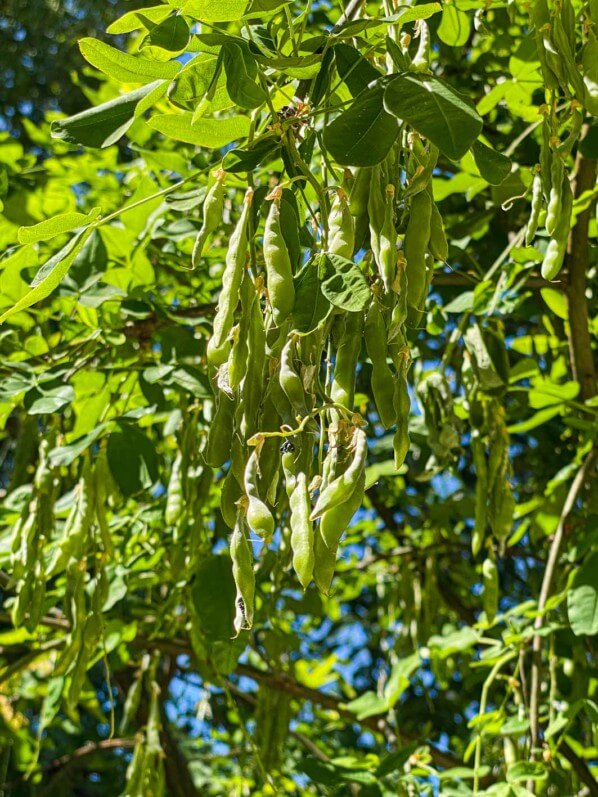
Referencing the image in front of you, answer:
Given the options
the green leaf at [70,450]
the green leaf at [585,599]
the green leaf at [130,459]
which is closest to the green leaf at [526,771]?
the green leaf at [585,599]

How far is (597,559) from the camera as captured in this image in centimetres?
174

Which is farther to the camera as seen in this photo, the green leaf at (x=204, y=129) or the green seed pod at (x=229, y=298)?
the green leaf at (x=204, y=129)

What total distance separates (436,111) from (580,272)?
3.25ft

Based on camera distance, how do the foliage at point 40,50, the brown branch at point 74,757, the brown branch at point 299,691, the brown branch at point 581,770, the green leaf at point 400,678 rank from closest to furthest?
the brown branch at point 581,770
the green leaf at point 400,678
the brown branch at point 299,691
the brown branch at point 74,757
the foliage at point 40,50

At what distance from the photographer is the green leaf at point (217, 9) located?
948mm

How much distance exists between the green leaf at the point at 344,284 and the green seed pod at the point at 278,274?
0.04m

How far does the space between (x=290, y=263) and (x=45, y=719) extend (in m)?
1.50

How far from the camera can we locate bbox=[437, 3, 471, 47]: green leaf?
1774 millimetres

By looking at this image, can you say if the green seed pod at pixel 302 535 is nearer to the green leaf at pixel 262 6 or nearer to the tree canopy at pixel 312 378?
the tree canopy at pixel 312 378

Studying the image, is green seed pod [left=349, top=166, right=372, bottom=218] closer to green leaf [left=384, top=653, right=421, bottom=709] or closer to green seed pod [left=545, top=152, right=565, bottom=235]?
green seed pod [left=545, top=152, right=565, bottom=235]

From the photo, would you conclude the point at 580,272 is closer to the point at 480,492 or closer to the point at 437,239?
the point at 480,492

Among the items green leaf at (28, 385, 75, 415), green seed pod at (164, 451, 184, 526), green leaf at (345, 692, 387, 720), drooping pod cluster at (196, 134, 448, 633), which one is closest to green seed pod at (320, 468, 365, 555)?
drooping pod cluster at (196, 134, 448, 633)

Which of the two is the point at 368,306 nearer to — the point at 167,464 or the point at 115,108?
the point at 115,108

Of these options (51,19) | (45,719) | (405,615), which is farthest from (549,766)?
(51,19)
